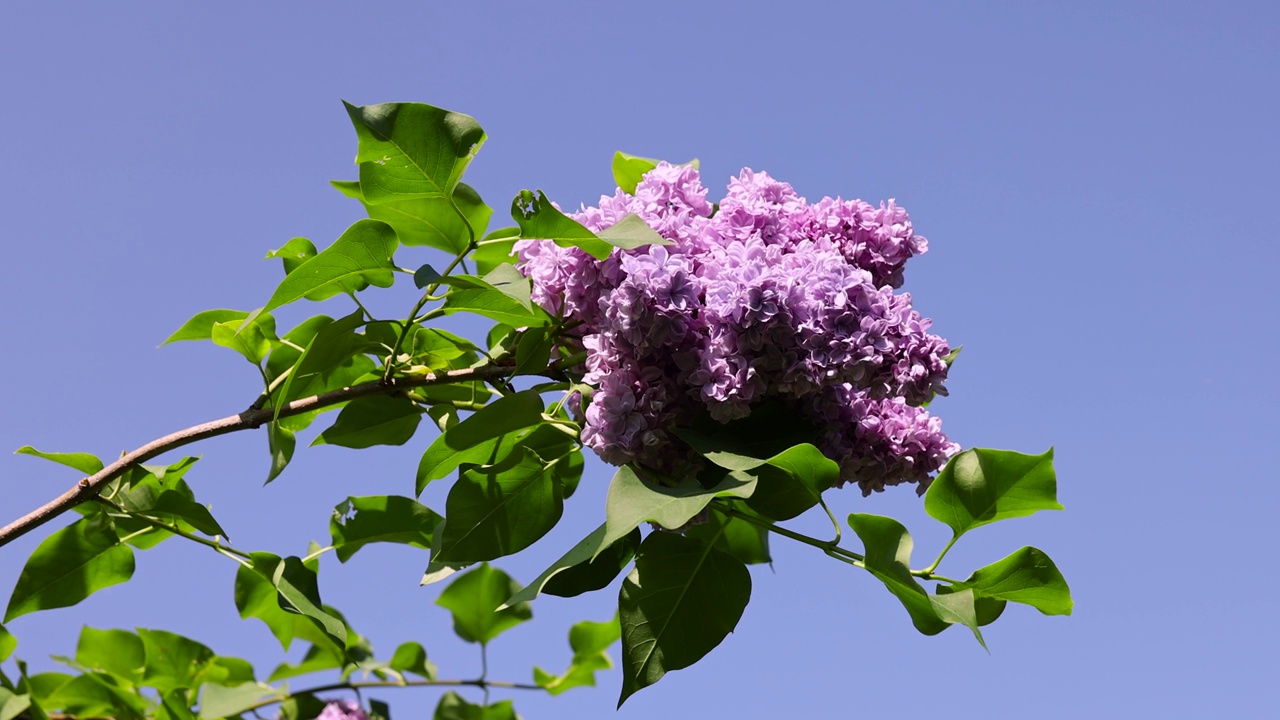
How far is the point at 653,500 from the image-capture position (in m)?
1.06

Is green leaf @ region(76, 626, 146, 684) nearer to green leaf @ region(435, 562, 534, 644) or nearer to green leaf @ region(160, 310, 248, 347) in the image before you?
green leaf @ region(435, 562, 534, 644)

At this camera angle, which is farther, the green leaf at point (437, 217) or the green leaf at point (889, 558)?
the green leaf at point (437, 217)

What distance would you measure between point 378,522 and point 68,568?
1.49 ft

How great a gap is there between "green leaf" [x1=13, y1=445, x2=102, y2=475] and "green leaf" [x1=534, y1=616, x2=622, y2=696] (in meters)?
1.30

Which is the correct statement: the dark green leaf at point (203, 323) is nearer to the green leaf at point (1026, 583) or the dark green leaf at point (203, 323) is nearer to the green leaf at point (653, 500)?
the green leaf at point (653, 500)

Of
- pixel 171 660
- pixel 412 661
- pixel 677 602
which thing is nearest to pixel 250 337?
pixel 677 602

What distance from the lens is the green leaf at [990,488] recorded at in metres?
1.22

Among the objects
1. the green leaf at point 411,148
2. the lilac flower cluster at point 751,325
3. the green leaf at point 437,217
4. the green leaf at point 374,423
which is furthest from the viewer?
the green leaf at point 374,423

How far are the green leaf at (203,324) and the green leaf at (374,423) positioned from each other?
23 centimetres

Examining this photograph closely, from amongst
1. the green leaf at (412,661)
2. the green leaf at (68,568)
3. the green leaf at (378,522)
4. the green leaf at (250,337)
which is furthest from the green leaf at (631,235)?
the green leaf at (412,661)

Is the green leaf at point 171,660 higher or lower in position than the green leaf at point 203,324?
lower

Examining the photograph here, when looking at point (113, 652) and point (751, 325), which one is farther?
point (113, 652)

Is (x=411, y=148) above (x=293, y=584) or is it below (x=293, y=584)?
above

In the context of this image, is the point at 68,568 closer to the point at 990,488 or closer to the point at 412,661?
the point at 412,661
